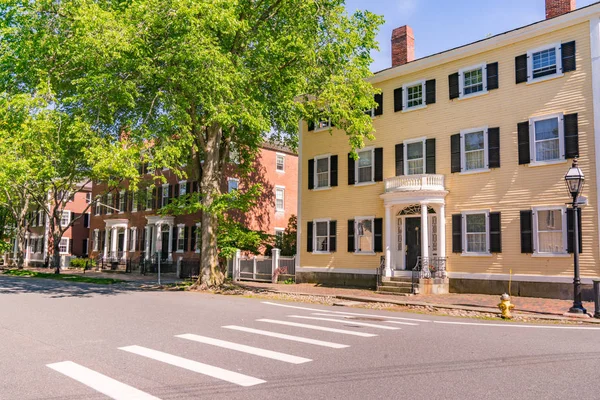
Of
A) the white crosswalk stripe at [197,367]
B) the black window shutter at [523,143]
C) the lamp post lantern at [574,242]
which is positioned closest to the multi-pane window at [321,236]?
the black window shutter at [523,143]

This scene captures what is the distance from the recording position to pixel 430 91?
2353cm

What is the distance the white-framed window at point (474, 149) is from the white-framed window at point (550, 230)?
296 centimetres

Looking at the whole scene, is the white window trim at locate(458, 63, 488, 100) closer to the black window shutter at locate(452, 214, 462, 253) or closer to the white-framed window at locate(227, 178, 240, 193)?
the black window shutter at locate(452, 214, 462, 253)

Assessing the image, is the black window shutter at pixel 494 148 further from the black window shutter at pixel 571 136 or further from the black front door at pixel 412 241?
the black front door at pixel 412 241

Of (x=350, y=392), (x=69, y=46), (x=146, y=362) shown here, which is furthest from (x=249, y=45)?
(x=350, y=392)

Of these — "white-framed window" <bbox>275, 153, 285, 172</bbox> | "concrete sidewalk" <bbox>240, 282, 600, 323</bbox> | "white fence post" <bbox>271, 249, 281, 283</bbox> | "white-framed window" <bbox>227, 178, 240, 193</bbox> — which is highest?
"white-framed window" <bbox>275, 153, 285, 172</bbox>

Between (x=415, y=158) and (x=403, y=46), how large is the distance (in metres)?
5.70

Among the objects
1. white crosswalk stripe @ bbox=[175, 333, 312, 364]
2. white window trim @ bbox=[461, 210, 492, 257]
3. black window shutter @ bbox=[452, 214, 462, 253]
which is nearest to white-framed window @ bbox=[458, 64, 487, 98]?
white window trim @ bbox=[461, 210, 492, 257]

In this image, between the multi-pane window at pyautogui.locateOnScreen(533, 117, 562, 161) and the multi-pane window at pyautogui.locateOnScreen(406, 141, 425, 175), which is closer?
the multi-pane window at pyautogui.locateOnScreen(533, 117, 562, 161)

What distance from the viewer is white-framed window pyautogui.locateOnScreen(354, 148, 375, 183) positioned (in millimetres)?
25434

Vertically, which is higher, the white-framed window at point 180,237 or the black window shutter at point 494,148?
the black window shutter at point 494,148

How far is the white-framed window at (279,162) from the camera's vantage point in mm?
40209

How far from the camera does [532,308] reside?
16.4 metres

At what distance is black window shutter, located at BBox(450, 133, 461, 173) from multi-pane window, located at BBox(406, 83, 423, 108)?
8.34 ft
